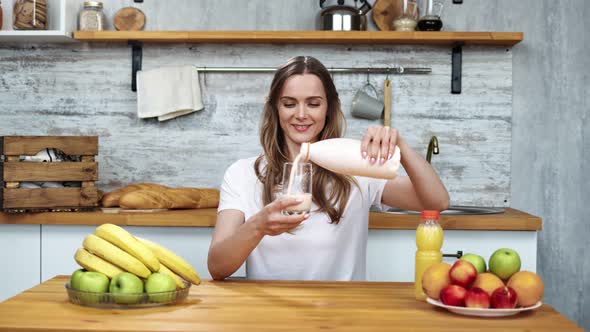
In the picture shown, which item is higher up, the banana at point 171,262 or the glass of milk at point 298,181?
the glass of milk at point 298,181

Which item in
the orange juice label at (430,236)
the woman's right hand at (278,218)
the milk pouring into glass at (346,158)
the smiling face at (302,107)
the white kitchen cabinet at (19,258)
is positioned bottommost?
the white kitchen cabinet at (19,258)

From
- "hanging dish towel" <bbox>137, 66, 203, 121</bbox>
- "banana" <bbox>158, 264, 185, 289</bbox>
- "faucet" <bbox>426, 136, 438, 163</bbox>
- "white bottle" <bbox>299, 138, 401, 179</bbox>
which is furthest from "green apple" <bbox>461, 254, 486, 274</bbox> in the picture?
"hanging dish towel" <bbox>137, 66, 203, 121</bbox>

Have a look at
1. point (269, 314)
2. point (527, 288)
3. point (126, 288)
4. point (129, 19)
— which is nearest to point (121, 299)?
point (126, 288)

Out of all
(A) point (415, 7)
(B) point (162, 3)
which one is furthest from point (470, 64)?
(B) point (162, 3)

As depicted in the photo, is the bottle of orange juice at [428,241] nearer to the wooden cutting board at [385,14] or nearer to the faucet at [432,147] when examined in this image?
the faucet at [432,147]

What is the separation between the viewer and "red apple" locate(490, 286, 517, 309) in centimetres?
136

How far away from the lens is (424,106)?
3.34 m

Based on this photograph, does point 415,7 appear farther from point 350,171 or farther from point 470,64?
point 350,171

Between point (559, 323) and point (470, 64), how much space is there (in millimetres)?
2154

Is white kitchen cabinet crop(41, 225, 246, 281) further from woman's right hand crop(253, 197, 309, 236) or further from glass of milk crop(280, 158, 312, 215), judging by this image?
glass of milk crop(280, 158, 312, 215)

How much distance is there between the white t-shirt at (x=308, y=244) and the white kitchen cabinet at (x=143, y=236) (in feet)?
2.23

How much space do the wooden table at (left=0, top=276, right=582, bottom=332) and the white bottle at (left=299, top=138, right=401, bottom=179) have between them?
0.89 feet

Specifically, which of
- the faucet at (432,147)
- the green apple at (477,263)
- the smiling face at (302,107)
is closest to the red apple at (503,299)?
the green apple at (477,263)

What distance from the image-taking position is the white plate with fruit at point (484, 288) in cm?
137
